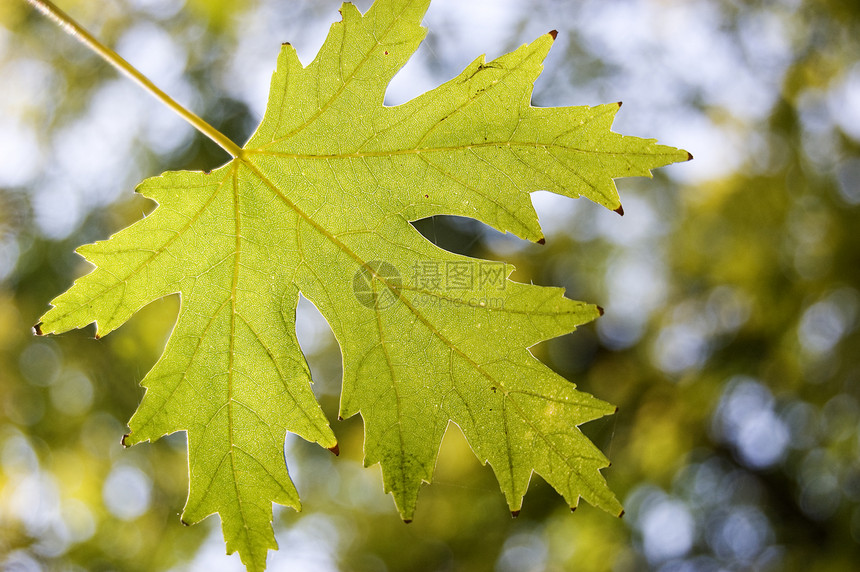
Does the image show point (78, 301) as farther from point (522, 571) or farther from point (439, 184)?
point (522, 571)

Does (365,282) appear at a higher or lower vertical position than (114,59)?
lower

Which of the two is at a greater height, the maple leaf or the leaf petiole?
the leaf petiole

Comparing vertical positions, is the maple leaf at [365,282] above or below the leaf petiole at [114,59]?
below
